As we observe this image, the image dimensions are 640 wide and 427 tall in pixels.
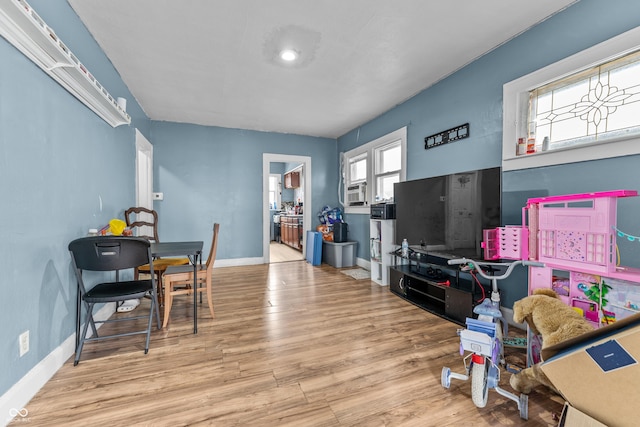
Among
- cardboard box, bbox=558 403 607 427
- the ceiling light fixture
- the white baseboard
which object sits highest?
the ceiling light fixture

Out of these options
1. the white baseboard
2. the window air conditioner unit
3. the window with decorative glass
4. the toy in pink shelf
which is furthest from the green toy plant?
the window air conditioner unit

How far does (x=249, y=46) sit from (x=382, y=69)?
4.66 feet

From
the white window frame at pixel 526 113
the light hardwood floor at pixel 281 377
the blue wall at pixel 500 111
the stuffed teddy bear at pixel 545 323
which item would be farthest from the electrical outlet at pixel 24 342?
the white window frame at pixel 526 113

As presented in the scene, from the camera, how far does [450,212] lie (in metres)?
2.68

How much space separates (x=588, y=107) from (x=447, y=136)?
121cm

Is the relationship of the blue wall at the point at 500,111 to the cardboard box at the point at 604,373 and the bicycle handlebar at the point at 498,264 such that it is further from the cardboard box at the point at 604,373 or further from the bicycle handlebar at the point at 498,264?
the cardboard box at the point at 604,373

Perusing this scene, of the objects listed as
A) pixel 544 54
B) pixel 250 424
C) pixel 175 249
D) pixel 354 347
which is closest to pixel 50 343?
pixel 175 249

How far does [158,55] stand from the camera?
2.66m

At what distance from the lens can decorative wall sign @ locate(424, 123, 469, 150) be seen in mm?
2906

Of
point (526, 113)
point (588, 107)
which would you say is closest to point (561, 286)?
point (588, 107)

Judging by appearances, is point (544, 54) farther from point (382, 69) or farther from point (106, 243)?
point (106, 243)

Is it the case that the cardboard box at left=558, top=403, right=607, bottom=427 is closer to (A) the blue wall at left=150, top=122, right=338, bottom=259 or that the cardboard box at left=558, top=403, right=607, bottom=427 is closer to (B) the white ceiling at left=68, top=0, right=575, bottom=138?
(B) the white ceiling at left=68, top=0, right=575, bottom=138

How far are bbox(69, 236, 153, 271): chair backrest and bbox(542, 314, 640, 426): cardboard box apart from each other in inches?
94.2

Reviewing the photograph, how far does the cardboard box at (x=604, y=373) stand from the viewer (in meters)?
0.92
